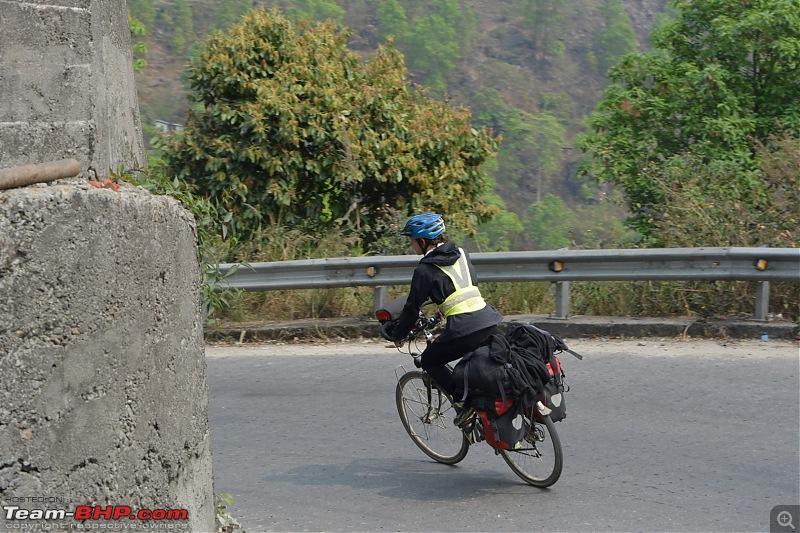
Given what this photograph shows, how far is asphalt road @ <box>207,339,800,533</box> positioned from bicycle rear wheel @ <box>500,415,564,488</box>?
88mm

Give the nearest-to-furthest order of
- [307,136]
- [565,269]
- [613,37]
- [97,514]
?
[97,514]
[565,269]
[307,136]
[613,37]

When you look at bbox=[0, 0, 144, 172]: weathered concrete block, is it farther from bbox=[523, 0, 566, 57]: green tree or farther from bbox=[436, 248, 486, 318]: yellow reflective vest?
bbox=[523, 0, 566, 57]: green tree

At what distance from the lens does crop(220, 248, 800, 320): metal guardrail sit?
30.5ft

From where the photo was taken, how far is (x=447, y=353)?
620 centimetres

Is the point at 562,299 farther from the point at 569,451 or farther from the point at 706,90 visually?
the point at 706,90

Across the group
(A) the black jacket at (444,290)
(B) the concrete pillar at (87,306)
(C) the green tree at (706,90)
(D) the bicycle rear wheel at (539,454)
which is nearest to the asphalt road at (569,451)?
(D) the bicycle rear wheel at (539,454)

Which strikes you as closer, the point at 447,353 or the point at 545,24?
the point at 447,353

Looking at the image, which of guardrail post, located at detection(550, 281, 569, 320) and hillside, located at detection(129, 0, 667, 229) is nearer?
guardrail post, located at detection(550, 281, 569, 320)

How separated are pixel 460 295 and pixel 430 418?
1.24 m

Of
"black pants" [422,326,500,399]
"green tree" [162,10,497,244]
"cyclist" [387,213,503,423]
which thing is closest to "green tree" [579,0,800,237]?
"green tree" [162,10,497,244]

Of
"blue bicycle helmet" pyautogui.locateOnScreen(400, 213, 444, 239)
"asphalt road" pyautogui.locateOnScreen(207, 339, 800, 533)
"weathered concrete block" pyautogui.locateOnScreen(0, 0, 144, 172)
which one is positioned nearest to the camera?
"weathered concrete block" pyautogui.locateOnScreen(0, 0, 144, 172)

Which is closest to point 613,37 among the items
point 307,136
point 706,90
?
point 706,90

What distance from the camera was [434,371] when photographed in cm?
637

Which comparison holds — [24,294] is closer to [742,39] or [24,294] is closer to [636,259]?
[636,259]
